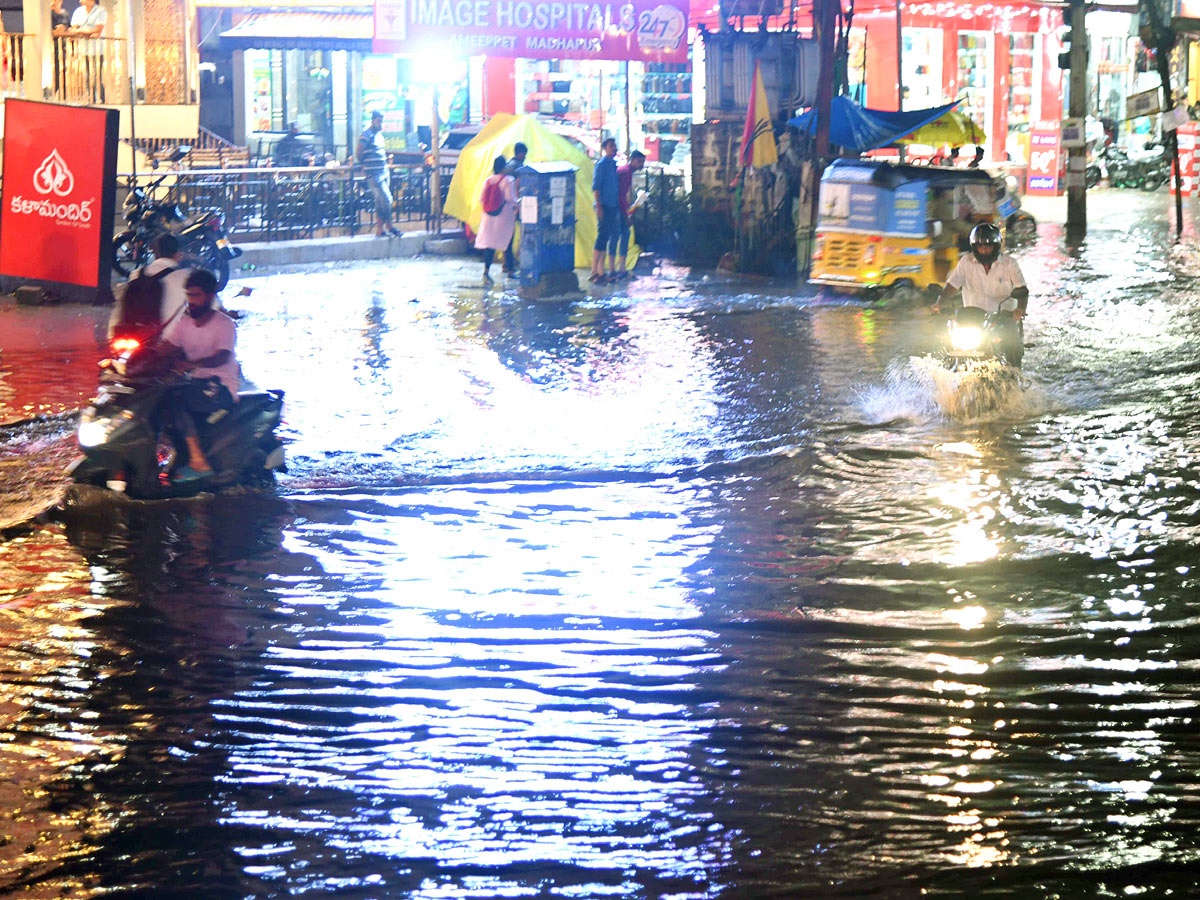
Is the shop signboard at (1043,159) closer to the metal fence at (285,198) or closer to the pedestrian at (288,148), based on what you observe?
the pedestrian at (288,148)

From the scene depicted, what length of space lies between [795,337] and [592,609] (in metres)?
9.42

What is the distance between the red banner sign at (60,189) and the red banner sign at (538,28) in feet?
23.6

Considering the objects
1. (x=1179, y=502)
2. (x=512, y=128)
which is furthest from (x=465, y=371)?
(x=512, y=128)

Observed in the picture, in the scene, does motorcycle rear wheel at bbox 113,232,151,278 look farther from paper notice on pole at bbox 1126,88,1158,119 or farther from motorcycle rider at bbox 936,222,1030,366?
paper notice on pole at bbox 1126,88,1158,119

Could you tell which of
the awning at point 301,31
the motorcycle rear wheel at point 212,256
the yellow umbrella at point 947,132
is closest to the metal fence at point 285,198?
the motorcycle rear wheel at point 212,256

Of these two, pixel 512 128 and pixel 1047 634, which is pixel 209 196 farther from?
pixel 1047 634

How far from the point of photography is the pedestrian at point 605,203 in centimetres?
2075

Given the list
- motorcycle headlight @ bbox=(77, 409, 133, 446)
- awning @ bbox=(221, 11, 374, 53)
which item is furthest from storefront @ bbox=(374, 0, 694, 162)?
motorcycle headlight @ bbox=(77, 409, 133, 446)

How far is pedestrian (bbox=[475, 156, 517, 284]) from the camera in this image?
20.7 meters

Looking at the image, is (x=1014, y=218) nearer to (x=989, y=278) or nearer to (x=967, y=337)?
(x=989, y=278)

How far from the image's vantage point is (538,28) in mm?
25000

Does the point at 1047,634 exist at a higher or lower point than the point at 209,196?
lower

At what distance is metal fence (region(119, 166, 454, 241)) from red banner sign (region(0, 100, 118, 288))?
3307mm

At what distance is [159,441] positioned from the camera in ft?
30.8
